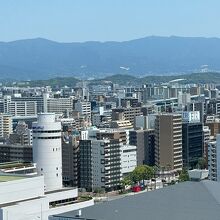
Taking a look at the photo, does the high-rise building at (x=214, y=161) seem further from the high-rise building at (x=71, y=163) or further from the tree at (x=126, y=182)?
the high-rise building at (x=71, y=163)

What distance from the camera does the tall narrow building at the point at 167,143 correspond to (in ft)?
112

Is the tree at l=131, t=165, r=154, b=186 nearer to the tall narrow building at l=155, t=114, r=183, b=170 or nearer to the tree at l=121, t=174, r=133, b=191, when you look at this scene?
the tree at l=121, t=174, r=133, b=191

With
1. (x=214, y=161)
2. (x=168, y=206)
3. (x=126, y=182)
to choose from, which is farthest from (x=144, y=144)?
(x=168, y=206)

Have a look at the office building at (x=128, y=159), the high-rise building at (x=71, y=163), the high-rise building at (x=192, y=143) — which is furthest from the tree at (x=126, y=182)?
the high-rise building at (x=192, y=143)

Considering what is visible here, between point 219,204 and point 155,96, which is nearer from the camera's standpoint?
point 219,204

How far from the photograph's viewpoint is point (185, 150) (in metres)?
35.4

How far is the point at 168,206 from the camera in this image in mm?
13961

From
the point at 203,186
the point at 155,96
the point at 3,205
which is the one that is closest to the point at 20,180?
the point at 3,205

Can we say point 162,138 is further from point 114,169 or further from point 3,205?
point 3,205

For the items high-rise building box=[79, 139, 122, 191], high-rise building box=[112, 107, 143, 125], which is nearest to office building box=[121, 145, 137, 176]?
high-rise building box=[79, 139, 122, 191]

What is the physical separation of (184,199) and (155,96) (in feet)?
205

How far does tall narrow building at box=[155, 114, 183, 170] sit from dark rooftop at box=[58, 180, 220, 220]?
18.7 m

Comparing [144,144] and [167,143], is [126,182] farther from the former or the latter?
[144,144]

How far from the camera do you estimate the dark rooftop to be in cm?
1338
